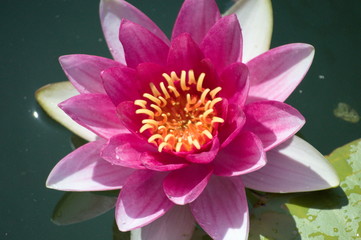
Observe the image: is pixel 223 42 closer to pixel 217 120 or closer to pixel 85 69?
pixel 217 120

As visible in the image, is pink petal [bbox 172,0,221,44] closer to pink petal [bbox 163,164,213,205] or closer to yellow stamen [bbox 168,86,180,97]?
yellow stamen [bbox 168,86,180,97]

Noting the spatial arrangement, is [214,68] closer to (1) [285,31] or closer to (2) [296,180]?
(2) [296,180]

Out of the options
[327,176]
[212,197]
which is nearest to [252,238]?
[212,197]

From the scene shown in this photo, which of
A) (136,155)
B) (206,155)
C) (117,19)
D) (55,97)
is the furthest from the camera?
(55,97)

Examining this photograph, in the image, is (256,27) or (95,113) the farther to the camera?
(256,27)

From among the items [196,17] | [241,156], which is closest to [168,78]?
[196,17]
